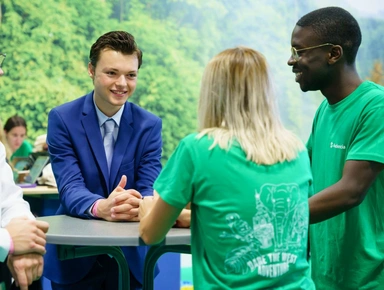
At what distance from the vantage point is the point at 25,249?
2.15 m

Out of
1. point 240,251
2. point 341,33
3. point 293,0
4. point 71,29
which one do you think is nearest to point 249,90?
point 240,251

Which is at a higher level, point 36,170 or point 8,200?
point 8,200

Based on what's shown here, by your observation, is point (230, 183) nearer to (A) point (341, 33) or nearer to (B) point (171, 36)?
(A) point (341, 33)

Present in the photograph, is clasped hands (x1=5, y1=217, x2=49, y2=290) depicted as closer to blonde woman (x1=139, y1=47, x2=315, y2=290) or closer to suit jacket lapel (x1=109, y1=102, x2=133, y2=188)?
blonde woman (x1=139, y1=47, x2=315, y2=290)

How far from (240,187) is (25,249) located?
0.68 meters

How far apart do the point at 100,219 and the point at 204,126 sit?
2.56 ft

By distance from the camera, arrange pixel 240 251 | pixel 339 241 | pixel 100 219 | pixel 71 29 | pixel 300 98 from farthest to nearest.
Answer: pixel 300 98 < pixel 71 29 < pixel 100 219 < pixel 339 241 < pixel 240 251

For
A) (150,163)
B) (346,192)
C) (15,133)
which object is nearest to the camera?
(346,192)

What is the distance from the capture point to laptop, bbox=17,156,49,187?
635 cm

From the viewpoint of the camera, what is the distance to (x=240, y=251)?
1.91 m

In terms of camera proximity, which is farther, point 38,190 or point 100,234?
point 38,190

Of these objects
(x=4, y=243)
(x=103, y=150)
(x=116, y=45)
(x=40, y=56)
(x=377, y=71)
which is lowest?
(x=4, y=243)

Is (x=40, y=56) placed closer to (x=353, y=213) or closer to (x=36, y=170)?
(x=36, y=170)

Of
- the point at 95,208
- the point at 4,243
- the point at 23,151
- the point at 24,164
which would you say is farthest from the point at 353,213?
the point at 23,151
